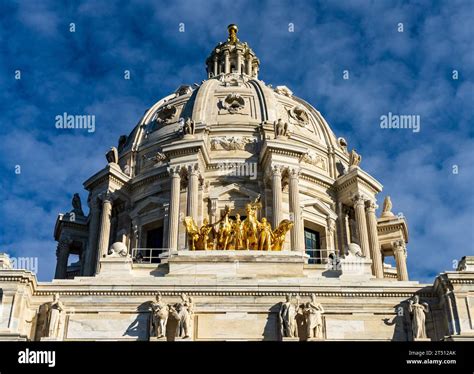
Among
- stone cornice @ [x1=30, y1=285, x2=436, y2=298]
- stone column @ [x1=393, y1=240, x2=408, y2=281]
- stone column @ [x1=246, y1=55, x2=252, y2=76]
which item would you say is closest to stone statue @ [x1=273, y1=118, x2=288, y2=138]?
stone column @ [x1=393, y1=240, x2=408, y2=281]

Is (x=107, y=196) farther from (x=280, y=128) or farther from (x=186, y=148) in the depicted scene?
(x=280, y=128)

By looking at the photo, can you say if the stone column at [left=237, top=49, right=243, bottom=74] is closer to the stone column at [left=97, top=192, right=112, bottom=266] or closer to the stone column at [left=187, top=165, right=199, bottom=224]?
the stone column at [left=187, top=165, right=199, bottom=224]

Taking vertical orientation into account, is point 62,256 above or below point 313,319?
above

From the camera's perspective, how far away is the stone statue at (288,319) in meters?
30.7

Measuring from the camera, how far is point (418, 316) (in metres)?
31.4

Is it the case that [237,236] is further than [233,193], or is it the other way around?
[233,193]

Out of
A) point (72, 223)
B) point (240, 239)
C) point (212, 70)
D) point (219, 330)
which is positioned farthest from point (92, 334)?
point (212, 70)

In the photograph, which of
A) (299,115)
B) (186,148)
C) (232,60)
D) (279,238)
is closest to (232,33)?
(232,60)

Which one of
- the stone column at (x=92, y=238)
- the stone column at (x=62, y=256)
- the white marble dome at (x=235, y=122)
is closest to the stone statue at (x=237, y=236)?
the stone column at (x=92, y=238)

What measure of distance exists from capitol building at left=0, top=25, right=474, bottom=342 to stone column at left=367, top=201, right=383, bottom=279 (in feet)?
0.39

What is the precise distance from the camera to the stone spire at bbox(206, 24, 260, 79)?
72.8 m

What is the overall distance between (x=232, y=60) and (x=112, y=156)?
67.6 ft

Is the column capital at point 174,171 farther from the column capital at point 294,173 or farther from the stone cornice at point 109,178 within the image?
the column capital at point 294,173
